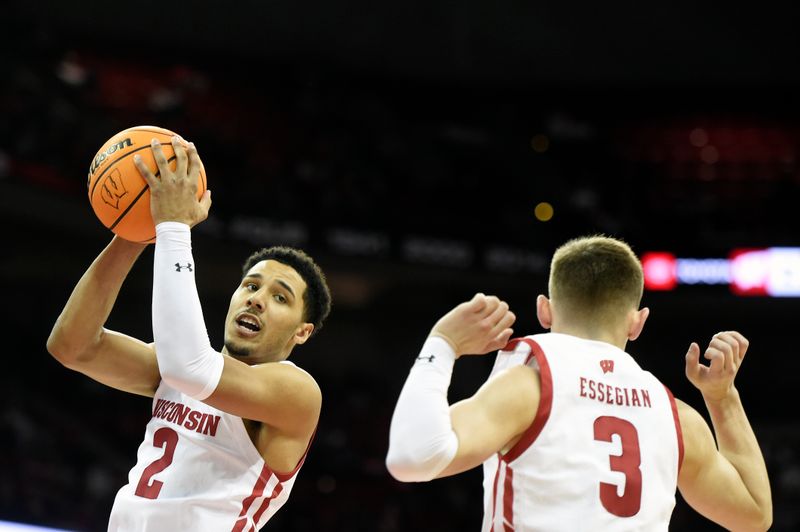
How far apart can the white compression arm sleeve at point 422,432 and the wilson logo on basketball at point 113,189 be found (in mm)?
1294

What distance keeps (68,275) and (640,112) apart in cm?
1183

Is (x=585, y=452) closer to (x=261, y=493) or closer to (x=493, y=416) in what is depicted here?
(x=493, y=416)

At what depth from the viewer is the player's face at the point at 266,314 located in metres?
3.47

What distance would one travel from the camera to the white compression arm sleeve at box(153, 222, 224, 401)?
2744 mm

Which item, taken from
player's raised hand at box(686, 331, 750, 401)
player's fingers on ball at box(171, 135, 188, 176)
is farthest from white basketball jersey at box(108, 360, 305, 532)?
player's raised hand at box(686, 331, 750, 401)

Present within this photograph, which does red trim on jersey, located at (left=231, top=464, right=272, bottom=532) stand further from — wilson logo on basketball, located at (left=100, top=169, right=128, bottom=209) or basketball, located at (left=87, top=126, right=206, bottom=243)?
wilson logo on basketball, located at (left=100, top=169, right=128, bottom=209)

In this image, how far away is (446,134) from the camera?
1897cm

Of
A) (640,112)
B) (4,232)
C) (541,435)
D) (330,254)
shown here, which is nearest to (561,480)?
(541,435)

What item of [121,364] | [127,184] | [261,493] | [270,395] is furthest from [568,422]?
[121,364]

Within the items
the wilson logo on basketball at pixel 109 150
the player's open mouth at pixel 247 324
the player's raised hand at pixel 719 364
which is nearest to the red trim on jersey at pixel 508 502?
the player's raised hand at pixel 719 364

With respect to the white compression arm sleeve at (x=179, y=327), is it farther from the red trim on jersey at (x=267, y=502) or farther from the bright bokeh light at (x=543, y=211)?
the bright bokeh light at (x=543, y=211)

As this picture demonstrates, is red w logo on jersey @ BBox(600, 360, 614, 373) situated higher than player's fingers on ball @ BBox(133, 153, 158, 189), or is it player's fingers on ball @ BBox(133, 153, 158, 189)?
player's fingers on ball @ BBox(133, 153, 158, 189)

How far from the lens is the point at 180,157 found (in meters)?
3.07

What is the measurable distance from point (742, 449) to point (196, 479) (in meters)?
1.80
